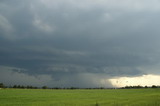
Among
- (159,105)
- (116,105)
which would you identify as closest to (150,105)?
(159,105)

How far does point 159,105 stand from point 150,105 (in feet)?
6.60

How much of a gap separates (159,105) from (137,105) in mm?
4479

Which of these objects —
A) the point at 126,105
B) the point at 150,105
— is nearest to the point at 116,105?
the point at 126,105

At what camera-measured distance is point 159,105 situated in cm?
4212

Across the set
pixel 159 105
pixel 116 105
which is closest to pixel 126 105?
pixel 116 105

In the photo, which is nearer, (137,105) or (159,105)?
(159,105)

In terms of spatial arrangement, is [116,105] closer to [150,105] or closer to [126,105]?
[126,105]

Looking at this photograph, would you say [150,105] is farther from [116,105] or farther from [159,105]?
[116,105]

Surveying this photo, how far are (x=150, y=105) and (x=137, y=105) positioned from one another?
8.25ft

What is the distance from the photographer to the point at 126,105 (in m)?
45.6

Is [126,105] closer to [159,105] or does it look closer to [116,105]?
[116,105]

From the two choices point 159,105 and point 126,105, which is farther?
point 126,105

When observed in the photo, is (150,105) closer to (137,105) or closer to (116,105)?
Answer: (137,105)

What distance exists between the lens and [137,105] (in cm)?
4556
